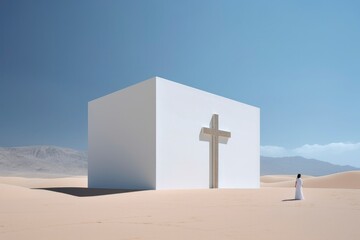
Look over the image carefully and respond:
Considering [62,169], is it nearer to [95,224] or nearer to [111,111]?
[111,111]

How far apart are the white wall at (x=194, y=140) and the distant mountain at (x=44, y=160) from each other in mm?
60079

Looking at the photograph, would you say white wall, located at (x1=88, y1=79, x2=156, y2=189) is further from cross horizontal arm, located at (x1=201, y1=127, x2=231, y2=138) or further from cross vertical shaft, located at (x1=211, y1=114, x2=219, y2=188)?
cross vertical shaft, located at (x1=211, y1=114, x2=219, y2=188)

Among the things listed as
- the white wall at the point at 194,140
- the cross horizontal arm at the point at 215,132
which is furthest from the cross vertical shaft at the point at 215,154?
the white wall at the point at 194,140

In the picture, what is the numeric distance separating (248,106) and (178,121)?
8.40 metres

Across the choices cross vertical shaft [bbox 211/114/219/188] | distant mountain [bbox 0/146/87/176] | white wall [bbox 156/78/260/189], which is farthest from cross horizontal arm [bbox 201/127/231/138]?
distant mountain [bbox 0/146/87/176]

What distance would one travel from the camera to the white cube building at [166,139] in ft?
52.1

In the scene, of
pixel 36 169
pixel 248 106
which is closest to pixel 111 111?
pixel 248 106

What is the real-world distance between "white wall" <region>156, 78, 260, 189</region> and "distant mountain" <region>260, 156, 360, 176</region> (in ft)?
440

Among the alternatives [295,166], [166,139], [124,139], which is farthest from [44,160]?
[295,166]

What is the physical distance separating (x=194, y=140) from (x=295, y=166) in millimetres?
168345

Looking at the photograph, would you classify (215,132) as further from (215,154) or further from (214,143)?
(215,154)

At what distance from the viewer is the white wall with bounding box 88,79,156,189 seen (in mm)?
15883

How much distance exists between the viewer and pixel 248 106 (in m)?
23.4

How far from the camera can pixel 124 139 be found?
17641 mm
